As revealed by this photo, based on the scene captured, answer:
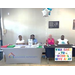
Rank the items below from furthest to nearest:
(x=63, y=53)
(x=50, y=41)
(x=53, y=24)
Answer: (x=53, y=24)
(x=50, y=41)
(x=63, y=53)

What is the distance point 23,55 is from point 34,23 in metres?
2.03

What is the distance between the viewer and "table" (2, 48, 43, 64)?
3414mm

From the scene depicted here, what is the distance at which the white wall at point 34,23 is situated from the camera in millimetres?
4812

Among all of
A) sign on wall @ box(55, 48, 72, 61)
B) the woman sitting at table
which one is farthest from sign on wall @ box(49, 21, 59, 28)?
sign on wall @ box(55, 48, 72, 61)

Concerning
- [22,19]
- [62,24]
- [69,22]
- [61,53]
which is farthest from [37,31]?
[61,53]

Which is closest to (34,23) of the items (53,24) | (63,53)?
(53,24)

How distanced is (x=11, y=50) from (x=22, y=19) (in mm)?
2014

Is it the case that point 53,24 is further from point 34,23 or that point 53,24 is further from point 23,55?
point 23,55

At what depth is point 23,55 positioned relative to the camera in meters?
3.46

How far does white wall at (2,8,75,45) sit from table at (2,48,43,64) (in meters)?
1.60

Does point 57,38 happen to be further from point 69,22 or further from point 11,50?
point 11,50

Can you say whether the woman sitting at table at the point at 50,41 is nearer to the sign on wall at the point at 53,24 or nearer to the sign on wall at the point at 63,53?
the sign on wall at the point at 53,24

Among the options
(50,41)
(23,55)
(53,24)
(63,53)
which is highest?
(53,24)

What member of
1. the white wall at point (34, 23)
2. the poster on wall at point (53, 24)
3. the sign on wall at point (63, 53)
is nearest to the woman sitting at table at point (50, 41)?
the white wall at point (34, 23)
